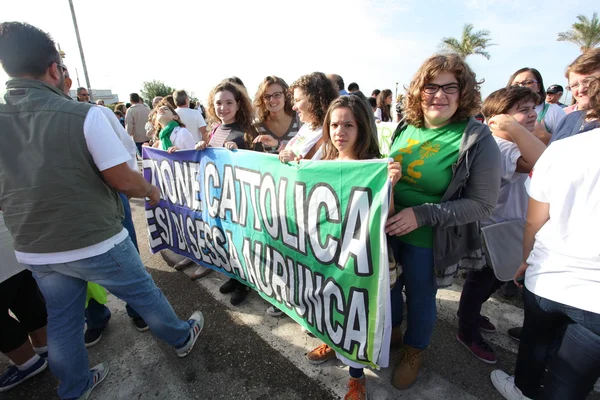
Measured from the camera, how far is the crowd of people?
1.32 m

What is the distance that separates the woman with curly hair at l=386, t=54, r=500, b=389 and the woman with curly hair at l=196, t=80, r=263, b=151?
149 centimetres

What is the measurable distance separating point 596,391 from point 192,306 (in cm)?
308

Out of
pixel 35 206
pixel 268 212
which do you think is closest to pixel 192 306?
pixel 268 212

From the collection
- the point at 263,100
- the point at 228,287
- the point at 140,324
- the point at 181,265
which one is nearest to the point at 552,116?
the point at 263,100

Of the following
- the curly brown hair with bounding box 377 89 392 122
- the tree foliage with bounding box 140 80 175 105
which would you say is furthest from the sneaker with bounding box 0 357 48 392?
the tree foliage with bounding box 140 80 175 105

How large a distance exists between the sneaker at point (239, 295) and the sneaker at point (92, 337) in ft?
3.60

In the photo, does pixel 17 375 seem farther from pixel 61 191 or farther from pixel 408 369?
pixel 408 369

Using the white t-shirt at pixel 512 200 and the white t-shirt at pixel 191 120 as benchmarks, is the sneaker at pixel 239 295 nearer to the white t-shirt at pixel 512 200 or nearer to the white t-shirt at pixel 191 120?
the white t-shirt at pixel 512 200

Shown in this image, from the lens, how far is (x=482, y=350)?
2145mm

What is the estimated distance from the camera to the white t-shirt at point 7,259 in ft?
6.43

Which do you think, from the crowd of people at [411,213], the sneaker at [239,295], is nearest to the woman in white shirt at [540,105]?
the crowd of people at [411,213]

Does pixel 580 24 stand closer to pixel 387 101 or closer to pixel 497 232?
pixel 387 101

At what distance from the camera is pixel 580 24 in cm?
2159

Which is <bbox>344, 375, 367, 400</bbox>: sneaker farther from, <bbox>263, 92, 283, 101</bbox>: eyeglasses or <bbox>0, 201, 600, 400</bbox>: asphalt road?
<bbox>263, 92, 283, 101</bbox>: eyeglasses
